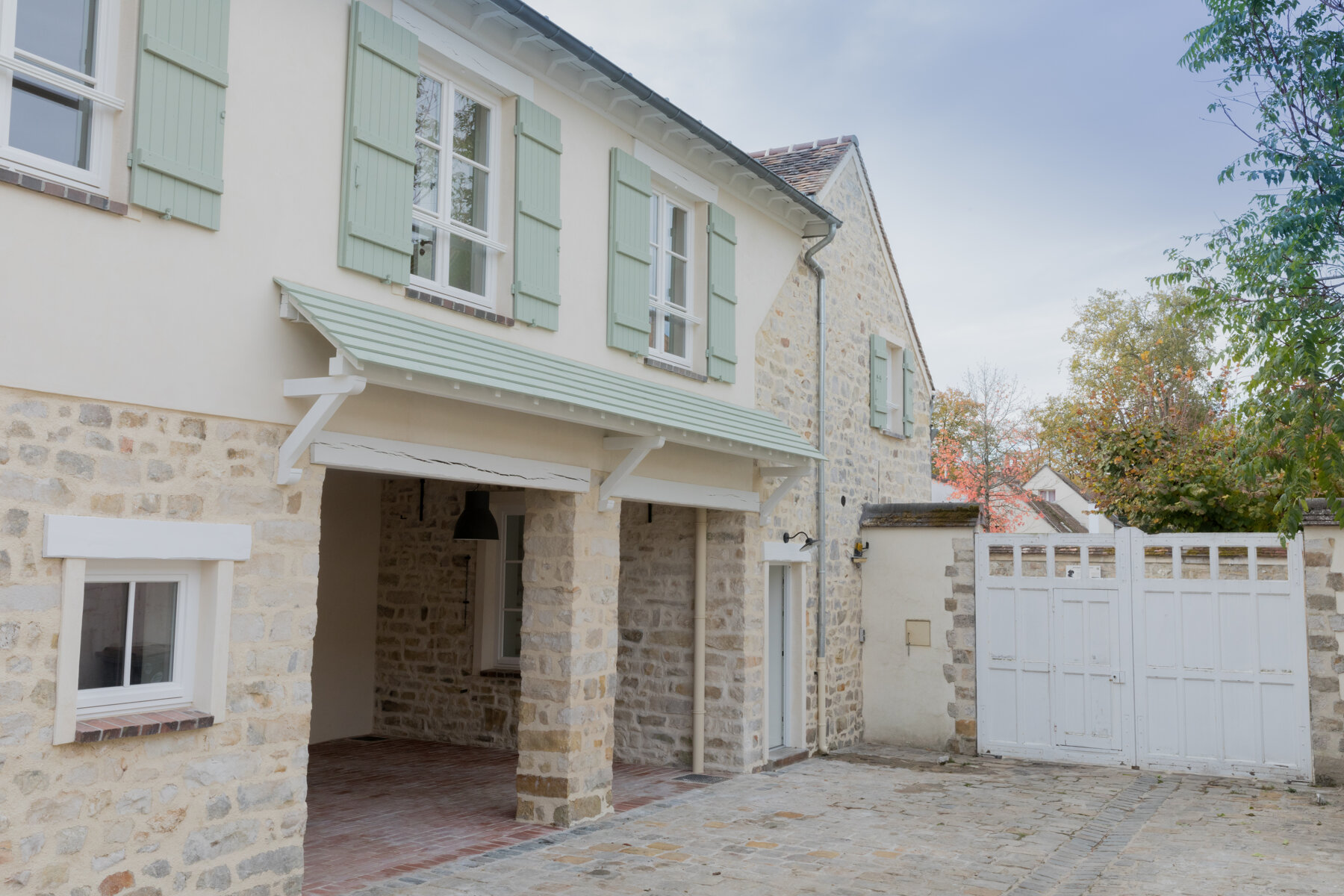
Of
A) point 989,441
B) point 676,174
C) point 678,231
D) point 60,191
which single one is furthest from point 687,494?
point 989,441

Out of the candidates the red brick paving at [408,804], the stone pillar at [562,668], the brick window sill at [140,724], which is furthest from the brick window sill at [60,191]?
the red brick paving at [408,804]

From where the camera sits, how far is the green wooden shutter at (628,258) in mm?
7824

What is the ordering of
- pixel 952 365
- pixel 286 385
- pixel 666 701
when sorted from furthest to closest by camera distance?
1. pixel 952 365
2. pixel 666 701
3. pixel 286 385

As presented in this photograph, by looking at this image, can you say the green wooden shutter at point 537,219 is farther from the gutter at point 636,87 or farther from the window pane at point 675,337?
the window pane at point 675,337

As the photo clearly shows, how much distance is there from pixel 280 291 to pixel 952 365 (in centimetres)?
3493

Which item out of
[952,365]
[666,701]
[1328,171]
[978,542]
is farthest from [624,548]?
[952,365]

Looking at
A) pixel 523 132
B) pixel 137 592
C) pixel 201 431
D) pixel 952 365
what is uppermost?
pixel 952 365

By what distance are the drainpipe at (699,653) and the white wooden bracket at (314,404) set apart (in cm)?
472

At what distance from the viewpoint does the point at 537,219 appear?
22.9ft

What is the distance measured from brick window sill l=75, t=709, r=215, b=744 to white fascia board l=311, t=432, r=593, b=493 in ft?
4.58

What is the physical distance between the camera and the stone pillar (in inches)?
285

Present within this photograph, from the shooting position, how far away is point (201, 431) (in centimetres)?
489

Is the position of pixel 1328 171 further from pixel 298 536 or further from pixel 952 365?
pixel 952 365

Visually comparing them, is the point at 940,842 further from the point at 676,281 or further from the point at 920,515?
the point at 676,281
